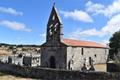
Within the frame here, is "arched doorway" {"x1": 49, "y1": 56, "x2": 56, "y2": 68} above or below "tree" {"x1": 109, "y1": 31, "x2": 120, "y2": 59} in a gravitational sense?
below

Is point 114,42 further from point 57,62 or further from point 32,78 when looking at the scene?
point 32,78

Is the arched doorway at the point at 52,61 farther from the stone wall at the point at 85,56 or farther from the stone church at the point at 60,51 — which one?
the stone wall at the point at 85,56

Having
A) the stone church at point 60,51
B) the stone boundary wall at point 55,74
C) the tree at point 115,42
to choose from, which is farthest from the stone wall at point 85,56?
the tree at point 115,42

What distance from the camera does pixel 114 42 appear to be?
5941cm

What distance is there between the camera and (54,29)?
38.6 meters

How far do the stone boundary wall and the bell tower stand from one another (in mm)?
8055

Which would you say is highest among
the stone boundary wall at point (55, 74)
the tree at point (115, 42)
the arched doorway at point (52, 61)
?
the tree at point (115, 42)

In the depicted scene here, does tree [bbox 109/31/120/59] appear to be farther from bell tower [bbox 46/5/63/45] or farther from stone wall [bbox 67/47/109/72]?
bell tower [bbox 46/5/63/45]

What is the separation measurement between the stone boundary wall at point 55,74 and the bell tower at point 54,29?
8.06 m

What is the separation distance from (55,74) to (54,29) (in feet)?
41.5

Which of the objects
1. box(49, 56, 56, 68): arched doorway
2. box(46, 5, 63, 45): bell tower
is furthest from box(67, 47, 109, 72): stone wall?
box(49, 56, 56, 68): arched doorway

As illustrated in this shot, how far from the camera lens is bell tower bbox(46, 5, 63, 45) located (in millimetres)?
37575

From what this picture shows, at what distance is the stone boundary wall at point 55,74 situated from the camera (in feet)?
77.5

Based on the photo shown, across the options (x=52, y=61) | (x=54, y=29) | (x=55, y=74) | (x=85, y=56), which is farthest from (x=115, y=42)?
(x=55, y=74)
